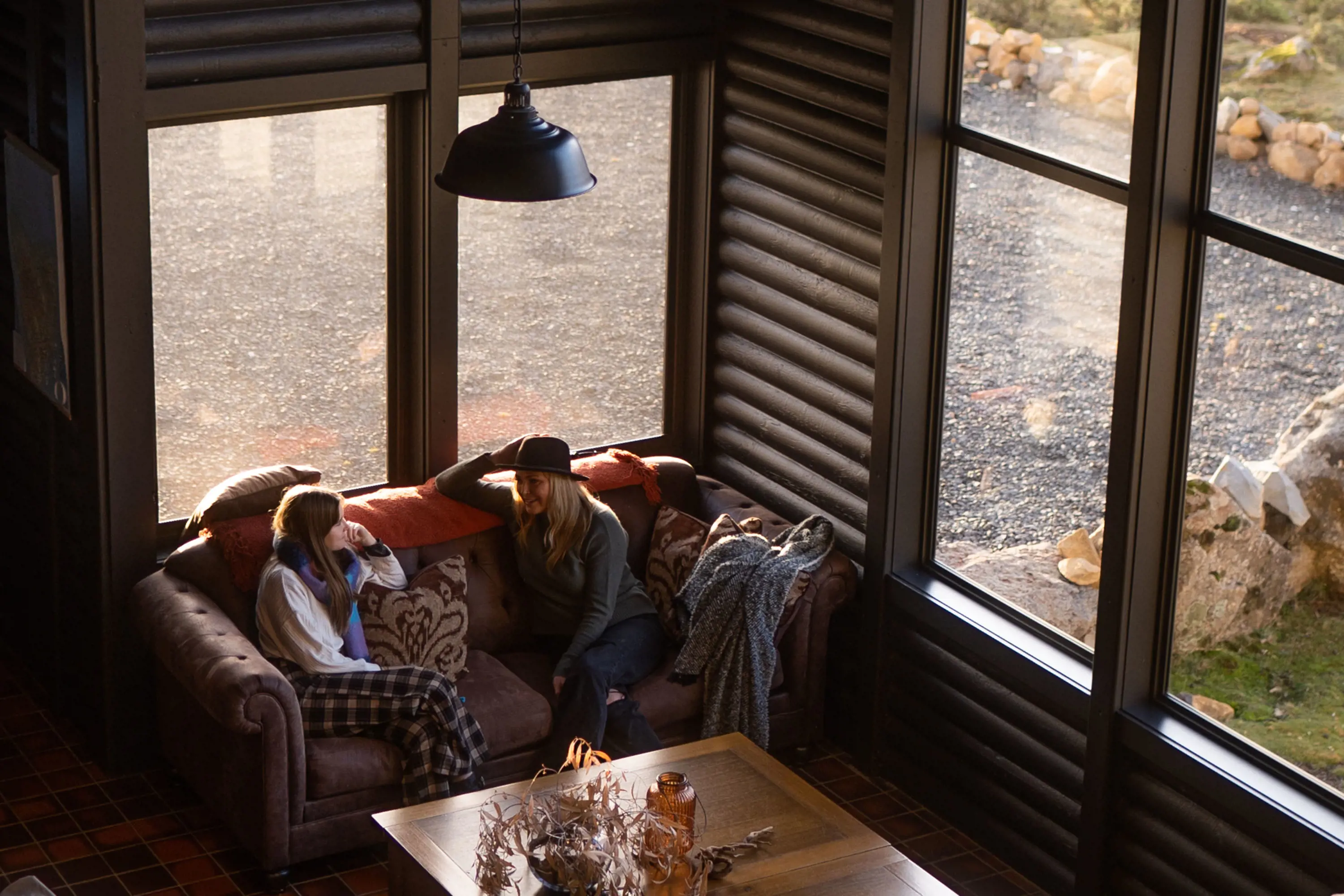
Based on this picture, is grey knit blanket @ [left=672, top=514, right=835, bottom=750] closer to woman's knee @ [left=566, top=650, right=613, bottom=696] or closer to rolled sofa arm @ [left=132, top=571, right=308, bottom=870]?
woman's knee @ [left=566, top=650, right=613, bottom=696]

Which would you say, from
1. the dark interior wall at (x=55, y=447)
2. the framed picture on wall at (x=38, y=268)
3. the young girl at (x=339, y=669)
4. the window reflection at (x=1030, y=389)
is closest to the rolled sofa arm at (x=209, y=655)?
the young girl at (x=339, y=669)

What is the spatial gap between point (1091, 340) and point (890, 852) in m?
1.77

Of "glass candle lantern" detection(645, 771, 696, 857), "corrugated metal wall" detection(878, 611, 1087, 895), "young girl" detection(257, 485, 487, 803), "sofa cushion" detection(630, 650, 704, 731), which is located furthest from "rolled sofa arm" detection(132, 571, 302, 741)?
"corrugated metal wall" detection(878, 611, 1087, 895)

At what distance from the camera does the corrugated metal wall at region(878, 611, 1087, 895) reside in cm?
582

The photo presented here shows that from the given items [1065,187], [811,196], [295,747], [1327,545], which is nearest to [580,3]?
[811,196]

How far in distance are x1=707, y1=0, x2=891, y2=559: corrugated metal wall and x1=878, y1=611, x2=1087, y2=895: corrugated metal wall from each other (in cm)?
55

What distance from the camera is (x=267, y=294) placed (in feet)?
21.2

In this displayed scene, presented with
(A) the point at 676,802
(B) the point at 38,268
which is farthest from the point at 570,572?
(B) the point at 38,268

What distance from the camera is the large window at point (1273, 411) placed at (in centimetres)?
475

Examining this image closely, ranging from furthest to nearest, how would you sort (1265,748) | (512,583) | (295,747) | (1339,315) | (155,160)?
(512,583) → (155,160) → (295,747) → (1265,748) → (1339,315)

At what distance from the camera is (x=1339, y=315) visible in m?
4.75

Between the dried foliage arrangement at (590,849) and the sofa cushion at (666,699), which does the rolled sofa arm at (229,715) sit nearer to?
the dried foliage arrangement at (590,849)

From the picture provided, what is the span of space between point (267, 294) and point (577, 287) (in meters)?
1.26

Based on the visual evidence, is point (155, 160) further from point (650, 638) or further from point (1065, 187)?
point (1065, 187)
